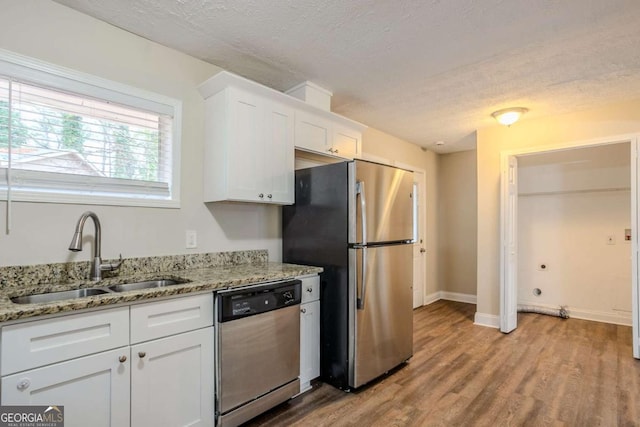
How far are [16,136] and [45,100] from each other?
25 cm

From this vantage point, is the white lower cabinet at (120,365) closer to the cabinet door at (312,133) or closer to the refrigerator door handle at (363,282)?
the refrigerator door handle at (363,282)

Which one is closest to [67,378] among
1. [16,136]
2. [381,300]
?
[16,136]

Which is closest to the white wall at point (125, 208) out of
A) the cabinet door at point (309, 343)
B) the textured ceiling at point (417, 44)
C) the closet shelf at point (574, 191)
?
the textured ceiling at point (417, 44)

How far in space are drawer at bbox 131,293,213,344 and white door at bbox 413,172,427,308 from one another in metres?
3.78

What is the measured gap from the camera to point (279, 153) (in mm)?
2619

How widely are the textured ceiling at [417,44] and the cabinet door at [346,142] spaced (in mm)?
322

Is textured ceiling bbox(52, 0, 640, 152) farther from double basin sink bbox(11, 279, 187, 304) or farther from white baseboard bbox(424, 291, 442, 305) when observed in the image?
white baseboard bbox(424, 291, 442, 305)

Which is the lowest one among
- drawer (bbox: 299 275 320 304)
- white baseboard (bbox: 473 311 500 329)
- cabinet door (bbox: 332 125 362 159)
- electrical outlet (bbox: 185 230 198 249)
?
white baseboard (bbox: 473 311 500 329)

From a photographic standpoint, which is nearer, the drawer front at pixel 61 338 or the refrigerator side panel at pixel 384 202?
the drawer front at pixel 61 338

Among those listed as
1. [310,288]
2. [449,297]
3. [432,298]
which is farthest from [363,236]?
[449,297]

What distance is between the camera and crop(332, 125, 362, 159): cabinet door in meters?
3.11

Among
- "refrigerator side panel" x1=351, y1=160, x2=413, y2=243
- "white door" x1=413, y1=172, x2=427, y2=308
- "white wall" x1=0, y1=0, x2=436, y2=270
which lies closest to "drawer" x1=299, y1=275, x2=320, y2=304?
"refrigerator side panel" x1=351, y1=160, x2=413, y2=243

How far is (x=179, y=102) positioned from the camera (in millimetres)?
2383

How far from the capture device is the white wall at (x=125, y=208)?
178cm
